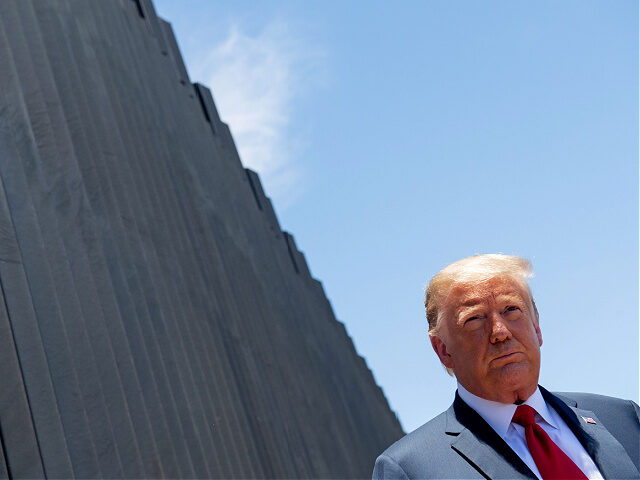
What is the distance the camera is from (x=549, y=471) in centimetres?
146

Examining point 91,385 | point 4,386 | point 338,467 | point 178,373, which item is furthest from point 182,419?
point 338,467

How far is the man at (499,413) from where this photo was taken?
59.1 inches

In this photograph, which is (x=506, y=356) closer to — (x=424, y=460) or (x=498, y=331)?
(x=498, y=331)

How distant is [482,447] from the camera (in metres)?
1.52

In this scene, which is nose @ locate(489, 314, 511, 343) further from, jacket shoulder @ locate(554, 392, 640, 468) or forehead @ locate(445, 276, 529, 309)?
jacket shoulder @ locate(554, 392, 640, 468)

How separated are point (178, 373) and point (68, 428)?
113 centimetres

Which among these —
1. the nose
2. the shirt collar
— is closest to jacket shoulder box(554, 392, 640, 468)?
the shirt collar

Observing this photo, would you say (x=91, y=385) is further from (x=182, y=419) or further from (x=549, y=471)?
(x=549, y=471)

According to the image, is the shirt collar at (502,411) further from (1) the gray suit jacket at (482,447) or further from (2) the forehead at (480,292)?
(2) the forehead at (480,292)

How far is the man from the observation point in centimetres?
150

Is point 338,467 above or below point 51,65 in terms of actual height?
below

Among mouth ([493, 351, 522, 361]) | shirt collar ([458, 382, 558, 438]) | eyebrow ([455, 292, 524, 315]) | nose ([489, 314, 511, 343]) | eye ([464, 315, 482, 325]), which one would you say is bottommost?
shirt collar ([458, 382, 558, 438])

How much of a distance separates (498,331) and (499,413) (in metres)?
0.14

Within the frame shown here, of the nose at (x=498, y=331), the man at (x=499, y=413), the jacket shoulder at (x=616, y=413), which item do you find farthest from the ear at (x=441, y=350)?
the jacket shoulder at (x=616, y=413)
